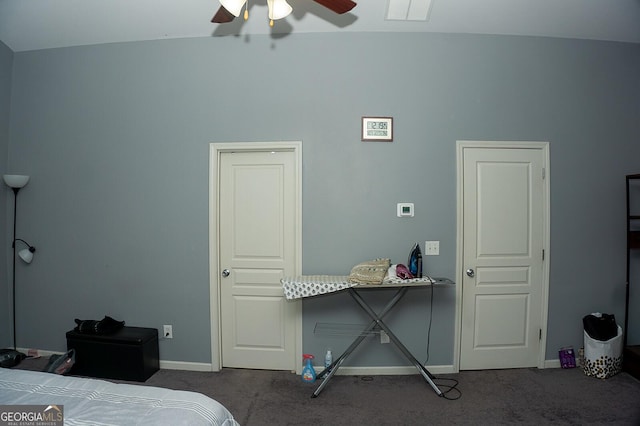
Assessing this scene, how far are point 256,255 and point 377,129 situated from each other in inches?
61.5

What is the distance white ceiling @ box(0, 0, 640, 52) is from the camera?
6.84 feet

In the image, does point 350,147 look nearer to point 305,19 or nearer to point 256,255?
point 305,19

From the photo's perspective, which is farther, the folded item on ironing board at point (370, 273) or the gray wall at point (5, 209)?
the gray wall at point (5, 209)

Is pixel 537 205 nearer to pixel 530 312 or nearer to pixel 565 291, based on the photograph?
pixel 565 291

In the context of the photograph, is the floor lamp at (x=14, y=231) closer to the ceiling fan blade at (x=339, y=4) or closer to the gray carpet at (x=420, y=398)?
the gray carpet at (x=420, y=398)

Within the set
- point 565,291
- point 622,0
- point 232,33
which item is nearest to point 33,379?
point 232,33

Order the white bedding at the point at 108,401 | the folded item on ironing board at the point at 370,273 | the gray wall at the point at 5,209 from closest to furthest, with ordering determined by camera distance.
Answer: the white bedding at the point at 108,401 < the folded item on ironing board at the point at 370,273 < the gray wall at the point at 5,209

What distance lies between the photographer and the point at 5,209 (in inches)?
101

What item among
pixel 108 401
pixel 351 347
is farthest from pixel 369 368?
pixel 108 401

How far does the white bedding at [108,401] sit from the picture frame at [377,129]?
6.87 ft

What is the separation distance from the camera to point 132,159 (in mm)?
2416

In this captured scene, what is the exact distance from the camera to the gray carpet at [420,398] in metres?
1.76

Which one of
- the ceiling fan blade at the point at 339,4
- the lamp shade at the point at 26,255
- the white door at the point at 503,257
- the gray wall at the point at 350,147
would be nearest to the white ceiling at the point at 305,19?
the gray wall at the point at 350,147

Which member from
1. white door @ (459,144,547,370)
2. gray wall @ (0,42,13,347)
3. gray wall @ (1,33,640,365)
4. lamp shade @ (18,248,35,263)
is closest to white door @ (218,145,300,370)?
gray wall @ (1,33,640,365)
